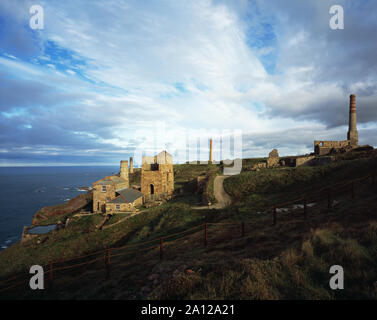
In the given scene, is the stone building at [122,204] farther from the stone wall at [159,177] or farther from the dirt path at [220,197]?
the dirt path at [220,197]

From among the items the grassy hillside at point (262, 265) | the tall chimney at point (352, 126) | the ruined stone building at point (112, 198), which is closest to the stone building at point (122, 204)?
the ruined stone building at point (112, 198)

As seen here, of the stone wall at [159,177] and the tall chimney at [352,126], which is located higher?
the tall chimney at [352,126]

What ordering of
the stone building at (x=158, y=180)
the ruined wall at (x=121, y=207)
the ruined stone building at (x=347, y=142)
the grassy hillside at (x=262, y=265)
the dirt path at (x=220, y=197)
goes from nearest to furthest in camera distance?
the grassy hillside at (x=262, y=265) → the dirt path at (x=220, y=197) → the ruined wall at (x=121, y=207) → the stone building at (x=158, y=180) → the ruined stone building at (x=347, y=142)

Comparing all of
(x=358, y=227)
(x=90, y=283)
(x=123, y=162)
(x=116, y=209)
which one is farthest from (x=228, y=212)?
(x=123, y=162)

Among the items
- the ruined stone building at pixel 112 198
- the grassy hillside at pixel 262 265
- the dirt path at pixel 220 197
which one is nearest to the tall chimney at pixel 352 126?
the dirt path at pixel 220 197

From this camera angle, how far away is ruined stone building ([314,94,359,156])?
3903cm

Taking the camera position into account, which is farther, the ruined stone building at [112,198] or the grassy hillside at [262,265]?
the ruined stone building at [112,198]

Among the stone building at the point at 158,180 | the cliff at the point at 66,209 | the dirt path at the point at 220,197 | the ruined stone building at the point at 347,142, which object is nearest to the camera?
the dirt path at the point at 220,197

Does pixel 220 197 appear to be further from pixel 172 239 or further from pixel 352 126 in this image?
pixel 352 126

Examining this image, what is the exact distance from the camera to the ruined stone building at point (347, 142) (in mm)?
39031

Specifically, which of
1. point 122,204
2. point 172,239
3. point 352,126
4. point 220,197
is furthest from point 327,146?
point 122,204

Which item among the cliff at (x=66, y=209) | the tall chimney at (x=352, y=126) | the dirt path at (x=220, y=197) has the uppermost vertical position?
the tall chimney at (x=352, y=126)

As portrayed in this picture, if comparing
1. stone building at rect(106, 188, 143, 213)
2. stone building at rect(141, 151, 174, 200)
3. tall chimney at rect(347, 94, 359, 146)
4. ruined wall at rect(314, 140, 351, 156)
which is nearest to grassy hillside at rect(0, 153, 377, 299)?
stone building at rect(106, 188, 143, 213)

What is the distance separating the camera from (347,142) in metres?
40.8
